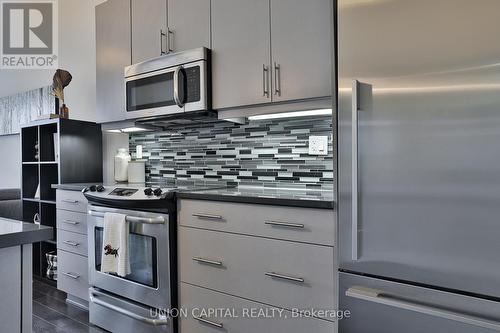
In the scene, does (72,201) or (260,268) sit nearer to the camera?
(260,268)

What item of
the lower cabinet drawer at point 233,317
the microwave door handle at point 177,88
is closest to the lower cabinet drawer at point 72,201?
the microwave door handle at point 177,88

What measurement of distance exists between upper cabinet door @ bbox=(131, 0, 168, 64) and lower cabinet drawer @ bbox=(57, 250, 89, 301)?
64.8 inches

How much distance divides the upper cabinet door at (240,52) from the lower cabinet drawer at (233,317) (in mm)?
1102

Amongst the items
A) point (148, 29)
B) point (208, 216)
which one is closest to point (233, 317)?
point (208, 216)

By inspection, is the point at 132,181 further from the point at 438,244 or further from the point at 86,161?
the point at 438,244

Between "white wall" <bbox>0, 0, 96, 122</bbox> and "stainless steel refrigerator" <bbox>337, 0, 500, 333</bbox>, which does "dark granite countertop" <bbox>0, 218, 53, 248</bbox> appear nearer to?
"stainless steel refrigerator" <bbox>337, 0, 500, 333</bbox>

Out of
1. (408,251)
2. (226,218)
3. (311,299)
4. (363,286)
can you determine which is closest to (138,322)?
(226,218)

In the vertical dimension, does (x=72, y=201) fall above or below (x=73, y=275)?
above

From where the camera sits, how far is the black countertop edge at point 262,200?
1483 mm

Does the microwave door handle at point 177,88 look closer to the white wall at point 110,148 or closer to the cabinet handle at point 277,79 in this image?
the cabinet handle at point 277,79

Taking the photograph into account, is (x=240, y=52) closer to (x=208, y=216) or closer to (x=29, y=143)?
(x=208, y=216)

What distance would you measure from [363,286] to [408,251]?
0.75ft

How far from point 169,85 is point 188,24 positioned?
16.6 inches

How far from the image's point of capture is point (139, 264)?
2.17 metres
